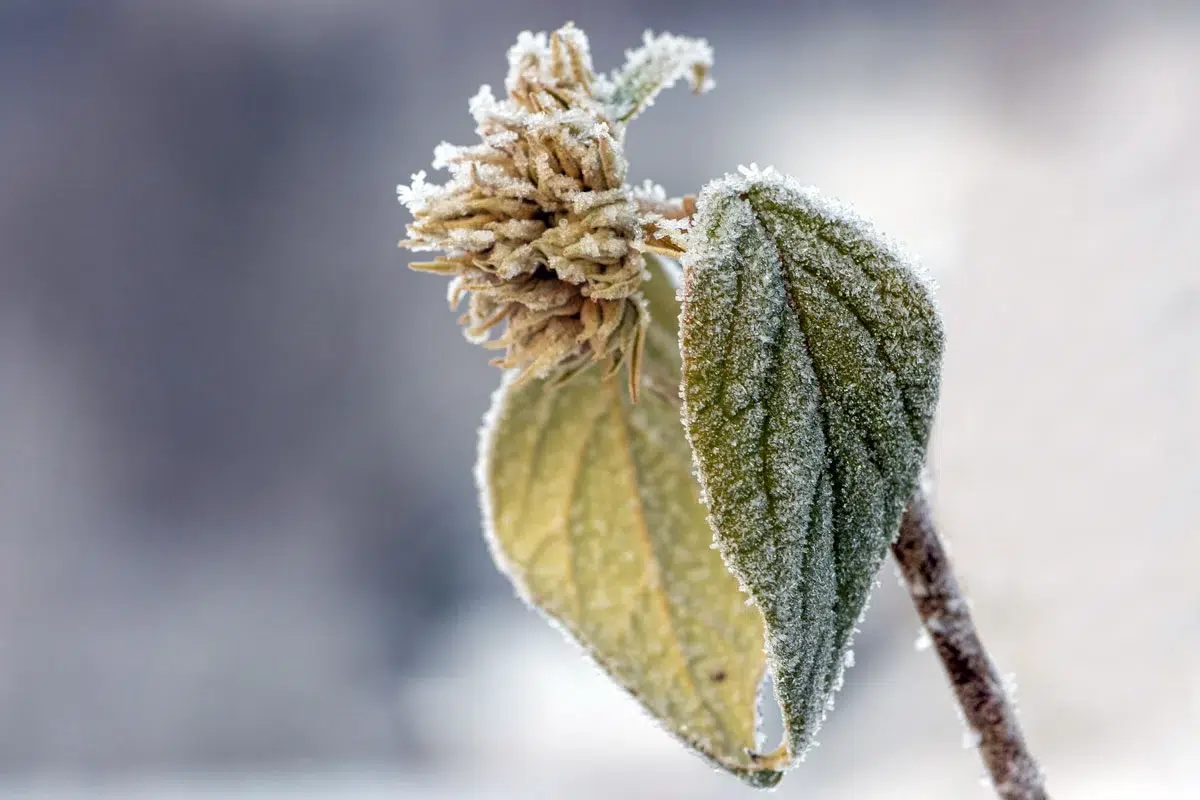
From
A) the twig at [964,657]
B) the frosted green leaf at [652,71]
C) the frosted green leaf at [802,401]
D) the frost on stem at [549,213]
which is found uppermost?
the frosted green leaf at [652,71]

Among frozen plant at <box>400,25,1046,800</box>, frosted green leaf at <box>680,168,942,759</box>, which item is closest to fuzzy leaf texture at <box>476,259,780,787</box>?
frozen plant at <box>400,25,1046,800</box>

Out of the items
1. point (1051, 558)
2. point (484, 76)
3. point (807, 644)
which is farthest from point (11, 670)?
point (807, 644)

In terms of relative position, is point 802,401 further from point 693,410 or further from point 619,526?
point 619,526

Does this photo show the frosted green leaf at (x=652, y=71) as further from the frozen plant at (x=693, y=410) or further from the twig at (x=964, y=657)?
the twig at (x=964, y=657)

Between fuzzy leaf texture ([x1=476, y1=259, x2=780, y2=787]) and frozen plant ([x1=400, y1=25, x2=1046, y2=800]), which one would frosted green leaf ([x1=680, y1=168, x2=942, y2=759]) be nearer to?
frozen plant ([x1=400, y1=25, x2=1046, y2=800])

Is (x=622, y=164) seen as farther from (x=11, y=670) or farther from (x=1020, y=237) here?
(x=11, y=670)

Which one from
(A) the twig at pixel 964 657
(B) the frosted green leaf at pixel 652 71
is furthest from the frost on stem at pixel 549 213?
(A) the twig at pixel 964 657

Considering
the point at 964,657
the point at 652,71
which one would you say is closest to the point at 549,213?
the point at 652,71
